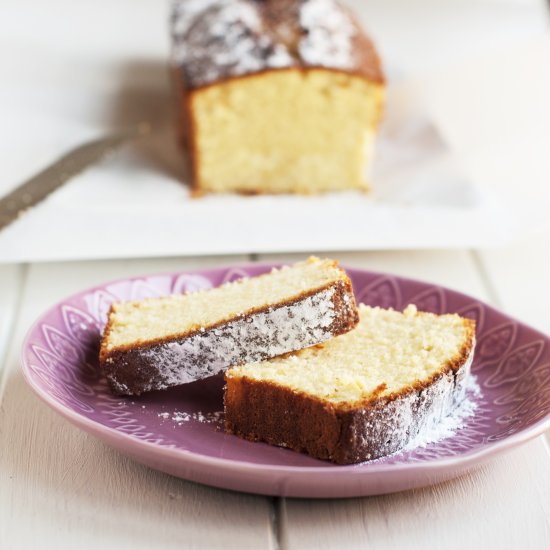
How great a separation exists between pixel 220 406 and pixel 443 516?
51 centimetres

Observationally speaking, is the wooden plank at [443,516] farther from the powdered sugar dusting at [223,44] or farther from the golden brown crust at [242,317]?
the powdered sugar dusting at [223,44]

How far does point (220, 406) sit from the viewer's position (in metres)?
1.98

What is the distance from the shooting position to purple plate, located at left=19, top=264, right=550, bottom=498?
5.37 feet

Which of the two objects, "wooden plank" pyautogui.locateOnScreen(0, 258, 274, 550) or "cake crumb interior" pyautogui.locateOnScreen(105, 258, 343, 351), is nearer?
"wooden plank" pyautogui.locateOnScreen(0, 258, 274, 550)

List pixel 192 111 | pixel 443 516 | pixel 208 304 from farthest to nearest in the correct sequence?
pixel 192 111
pixel 208 304
pixel 443 516

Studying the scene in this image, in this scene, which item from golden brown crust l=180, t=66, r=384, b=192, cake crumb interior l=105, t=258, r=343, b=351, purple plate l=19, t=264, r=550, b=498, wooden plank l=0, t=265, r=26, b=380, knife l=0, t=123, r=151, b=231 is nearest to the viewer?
purple plate l=19, t=264, r=550, b=498

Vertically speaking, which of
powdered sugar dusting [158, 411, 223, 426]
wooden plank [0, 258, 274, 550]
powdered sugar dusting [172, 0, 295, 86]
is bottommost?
wooden plank [0, 258, 274, 550]

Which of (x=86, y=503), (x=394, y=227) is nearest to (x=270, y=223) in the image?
(x=394, y=227)

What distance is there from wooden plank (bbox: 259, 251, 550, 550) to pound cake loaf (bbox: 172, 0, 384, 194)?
1.74 meters

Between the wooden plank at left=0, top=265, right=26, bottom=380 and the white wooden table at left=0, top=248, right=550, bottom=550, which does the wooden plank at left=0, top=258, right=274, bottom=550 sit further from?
the wooden plank at left=0, top=265, right=26, bottom=380

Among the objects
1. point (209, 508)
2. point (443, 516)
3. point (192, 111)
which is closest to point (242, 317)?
point (209, 508)

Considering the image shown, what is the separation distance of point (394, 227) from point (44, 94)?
1729mm

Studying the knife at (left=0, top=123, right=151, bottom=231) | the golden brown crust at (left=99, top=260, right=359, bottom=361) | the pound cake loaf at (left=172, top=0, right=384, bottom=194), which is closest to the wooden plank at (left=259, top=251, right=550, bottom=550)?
the golden brown crust at (left=99, top=260, right=359, bottom=361)

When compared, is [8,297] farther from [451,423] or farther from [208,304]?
[451,423]
